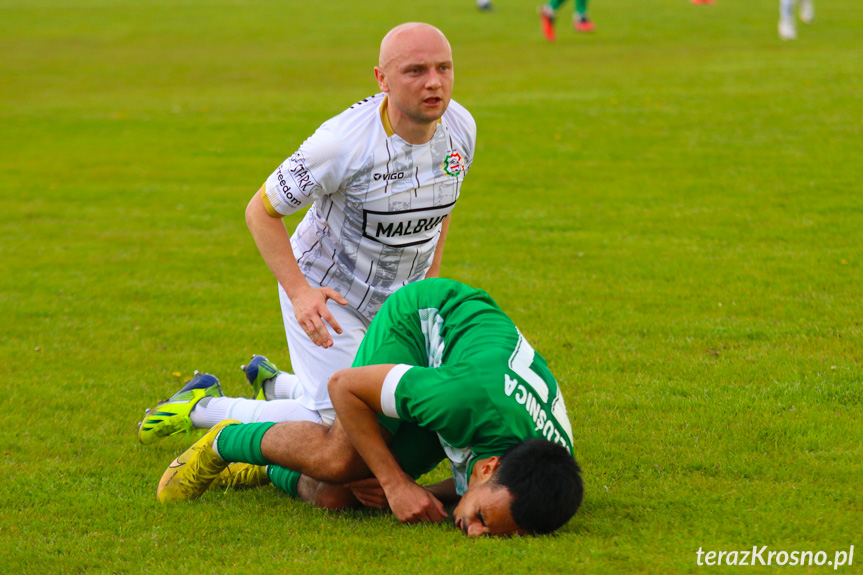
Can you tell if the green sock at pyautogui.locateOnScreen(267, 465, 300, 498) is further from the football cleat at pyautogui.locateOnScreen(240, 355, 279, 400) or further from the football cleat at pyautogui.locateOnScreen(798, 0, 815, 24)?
the football cleat at pyautogui.locateOnScreen(798, 0, 815, 24)

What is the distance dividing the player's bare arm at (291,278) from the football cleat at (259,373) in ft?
5.19

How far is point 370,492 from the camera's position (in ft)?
16.0

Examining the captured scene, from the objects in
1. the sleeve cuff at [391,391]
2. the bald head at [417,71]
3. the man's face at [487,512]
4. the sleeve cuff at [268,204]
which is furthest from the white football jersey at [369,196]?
the man's face at [487,512]

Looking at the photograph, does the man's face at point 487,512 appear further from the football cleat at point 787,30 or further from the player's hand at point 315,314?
the football cleat at point 787,30

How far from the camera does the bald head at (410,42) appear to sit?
4965 mm

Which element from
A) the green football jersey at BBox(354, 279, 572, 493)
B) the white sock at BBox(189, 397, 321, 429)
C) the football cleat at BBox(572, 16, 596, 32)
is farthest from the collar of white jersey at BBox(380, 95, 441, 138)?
the football cleat at BBox(572, 16, 596, 32)

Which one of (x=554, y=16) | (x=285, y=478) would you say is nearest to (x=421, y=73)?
(x=285, y=478)

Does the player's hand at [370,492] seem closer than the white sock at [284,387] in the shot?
Yes

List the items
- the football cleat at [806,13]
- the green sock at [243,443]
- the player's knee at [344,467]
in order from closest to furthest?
the player's knee at [344,467] < the green sock at [243,443] < the football cleat at [806,13]

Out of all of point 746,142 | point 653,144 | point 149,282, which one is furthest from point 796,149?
point 149,282

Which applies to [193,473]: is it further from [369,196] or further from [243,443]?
[369,196]

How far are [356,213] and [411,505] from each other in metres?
1.70

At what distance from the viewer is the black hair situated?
414cm

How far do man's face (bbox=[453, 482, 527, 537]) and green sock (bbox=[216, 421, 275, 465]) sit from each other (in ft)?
3.77
